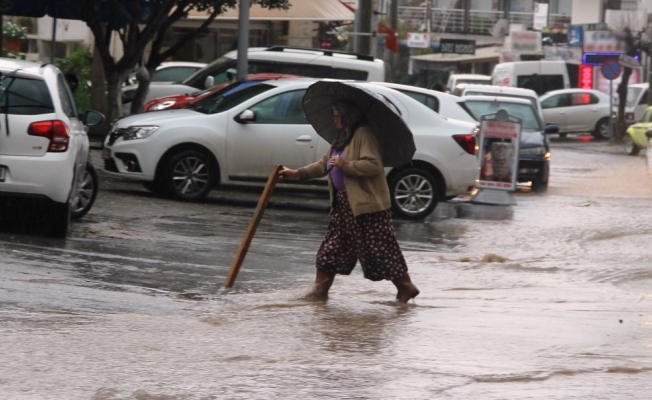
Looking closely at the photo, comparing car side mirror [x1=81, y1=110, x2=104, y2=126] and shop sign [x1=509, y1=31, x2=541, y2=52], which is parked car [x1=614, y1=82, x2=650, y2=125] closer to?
shop sign [x1=509, y1=31, x2=541, y2=52]

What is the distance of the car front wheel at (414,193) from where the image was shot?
14.4m

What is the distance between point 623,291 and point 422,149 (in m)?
5.46

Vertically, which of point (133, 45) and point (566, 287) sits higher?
point (133, 45)

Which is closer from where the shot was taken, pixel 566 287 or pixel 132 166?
pixel 566 287

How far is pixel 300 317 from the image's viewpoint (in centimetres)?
745

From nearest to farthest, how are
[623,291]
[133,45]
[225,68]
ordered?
[623,291] → [133,45] → [225,68]

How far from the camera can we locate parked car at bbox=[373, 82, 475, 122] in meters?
15.7

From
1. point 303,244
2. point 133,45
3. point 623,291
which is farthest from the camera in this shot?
point 133,45

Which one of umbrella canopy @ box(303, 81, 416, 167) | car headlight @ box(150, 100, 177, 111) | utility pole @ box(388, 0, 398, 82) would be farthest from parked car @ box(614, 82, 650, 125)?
umbrella canopy @ box(303, 81, 416, 167)

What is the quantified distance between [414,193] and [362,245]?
6.50m

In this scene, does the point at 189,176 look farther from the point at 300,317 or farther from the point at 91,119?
the point at 300,317

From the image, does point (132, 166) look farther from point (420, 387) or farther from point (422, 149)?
point (420, 387)

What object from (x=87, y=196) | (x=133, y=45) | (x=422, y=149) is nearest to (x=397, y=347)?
(x=87, y=196)

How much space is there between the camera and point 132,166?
14070 mm
